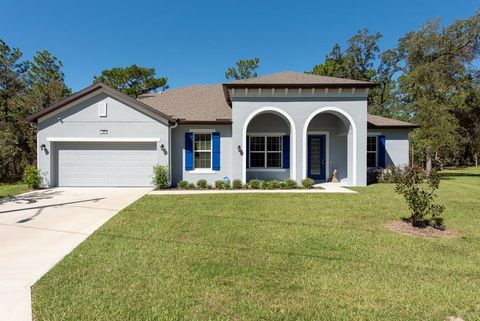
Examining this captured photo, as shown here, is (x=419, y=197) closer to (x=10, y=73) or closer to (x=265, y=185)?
(x=265, y=185)

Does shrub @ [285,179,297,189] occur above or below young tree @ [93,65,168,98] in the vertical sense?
below

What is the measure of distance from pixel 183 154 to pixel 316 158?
774 cm

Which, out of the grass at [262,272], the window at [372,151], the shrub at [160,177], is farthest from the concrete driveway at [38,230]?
the window at [372,151]

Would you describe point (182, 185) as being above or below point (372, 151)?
below

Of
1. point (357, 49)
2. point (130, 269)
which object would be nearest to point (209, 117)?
point (130, 269)

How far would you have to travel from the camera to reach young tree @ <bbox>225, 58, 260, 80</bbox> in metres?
33.8

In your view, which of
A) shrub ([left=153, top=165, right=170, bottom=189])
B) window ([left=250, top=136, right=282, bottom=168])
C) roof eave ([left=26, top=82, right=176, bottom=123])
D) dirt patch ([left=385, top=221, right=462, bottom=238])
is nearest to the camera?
dirt patch ([left=385, top=221, right=462, bottom=238])

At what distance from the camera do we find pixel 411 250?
494cm

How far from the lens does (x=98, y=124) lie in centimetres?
1336

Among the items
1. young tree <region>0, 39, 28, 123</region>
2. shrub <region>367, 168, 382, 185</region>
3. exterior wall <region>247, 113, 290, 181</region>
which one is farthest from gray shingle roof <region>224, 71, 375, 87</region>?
young tree <region>0, 39, 28, 123</region>

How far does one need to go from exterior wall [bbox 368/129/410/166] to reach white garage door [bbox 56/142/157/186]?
42.7 feet

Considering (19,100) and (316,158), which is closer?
(316,158)

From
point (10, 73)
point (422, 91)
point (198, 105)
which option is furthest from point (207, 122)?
point (10, 73)

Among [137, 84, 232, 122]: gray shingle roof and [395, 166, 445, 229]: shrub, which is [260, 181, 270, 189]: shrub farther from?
[395, 166, 445, 229]: shrub
